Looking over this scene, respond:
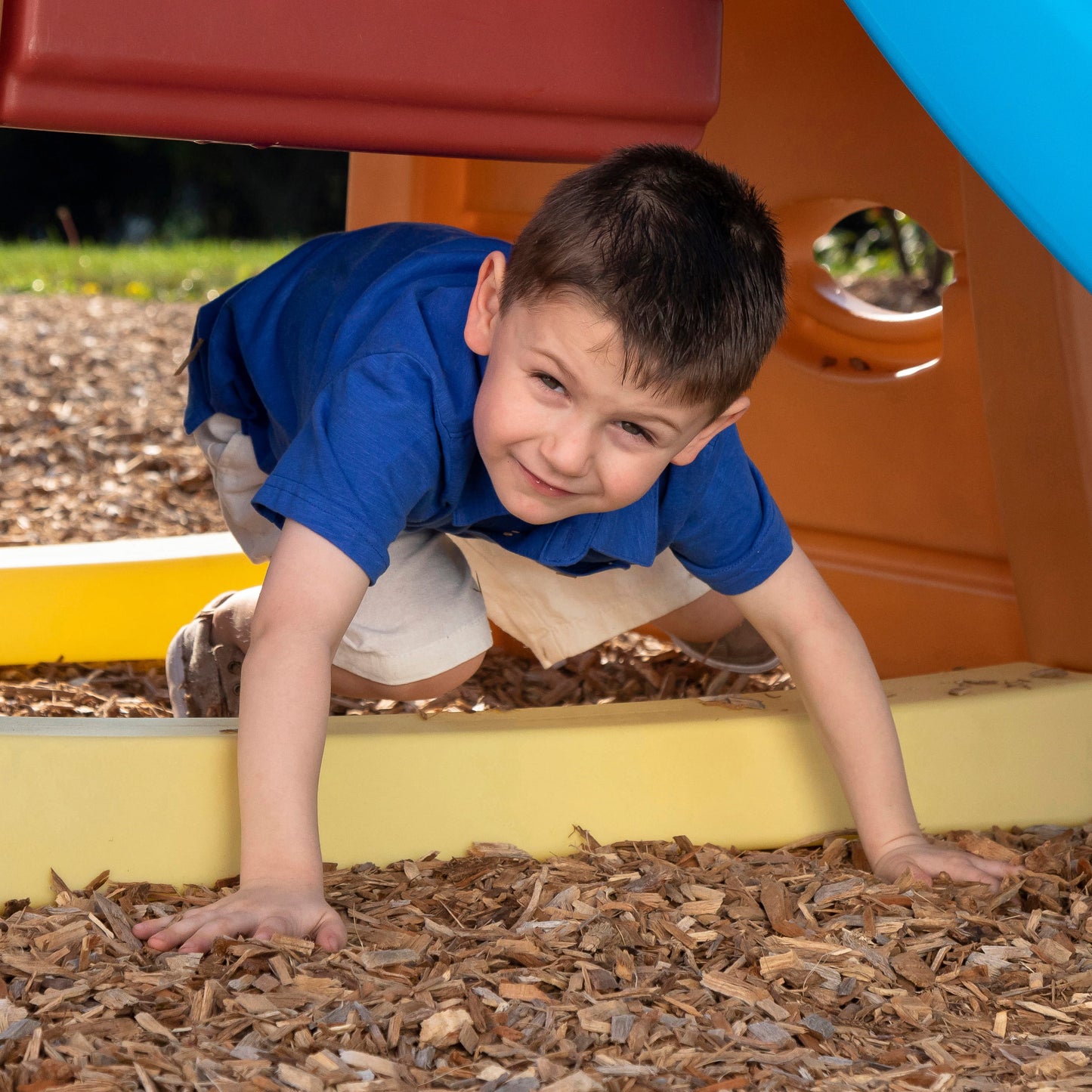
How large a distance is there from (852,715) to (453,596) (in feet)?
1.68

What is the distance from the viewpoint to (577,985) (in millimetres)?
1125

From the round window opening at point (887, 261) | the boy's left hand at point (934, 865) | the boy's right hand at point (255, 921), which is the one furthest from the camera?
the round window opening at point (887, 261)

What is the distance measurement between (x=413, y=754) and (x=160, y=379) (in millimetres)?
2611

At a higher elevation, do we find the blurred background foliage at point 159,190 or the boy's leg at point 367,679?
the blurred background foliage at point 159,190

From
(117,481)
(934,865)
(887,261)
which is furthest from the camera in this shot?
(887,261)

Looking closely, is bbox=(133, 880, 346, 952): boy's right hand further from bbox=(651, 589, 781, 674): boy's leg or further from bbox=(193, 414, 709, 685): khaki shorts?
bbox=(651, 589, 781, 674): boy's leg

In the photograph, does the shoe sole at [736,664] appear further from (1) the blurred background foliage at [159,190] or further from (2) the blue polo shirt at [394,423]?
(1) the blurred background foliage at [159,190]

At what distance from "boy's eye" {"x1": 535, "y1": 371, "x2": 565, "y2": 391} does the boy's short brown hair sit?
7 cm

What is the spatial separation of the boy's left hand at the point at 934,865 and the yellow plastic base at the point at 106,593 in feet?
4.17

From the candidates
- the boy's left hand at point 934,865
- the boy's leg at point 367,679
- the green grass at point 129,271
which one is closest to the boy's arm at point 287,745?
the boy's leg at point 367,679

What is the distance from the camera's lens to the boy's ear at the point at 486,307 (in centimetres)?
129

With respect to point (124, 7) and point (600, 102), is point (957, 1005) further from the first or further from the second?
point (124, 7)

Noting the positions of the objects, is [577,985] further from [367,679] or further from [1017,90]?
[1017,90]

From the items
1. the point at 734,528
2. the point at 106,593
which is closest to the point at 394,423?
the point at 734,528
